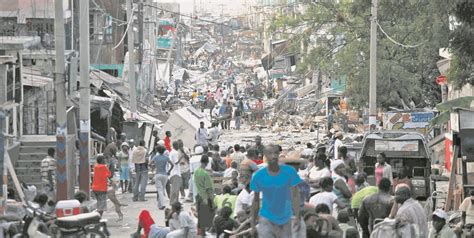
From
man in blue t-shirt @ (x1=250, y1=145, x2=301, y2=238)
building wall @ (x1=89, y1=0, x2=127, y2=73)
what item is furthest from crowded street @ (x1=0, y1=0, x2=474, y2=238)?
building wall @ (x1=89, y1=0, x2=127, y2=73)

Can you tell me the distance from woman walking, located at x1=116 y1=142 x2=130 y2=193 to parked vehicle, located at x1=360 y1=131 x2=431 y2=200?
566cm

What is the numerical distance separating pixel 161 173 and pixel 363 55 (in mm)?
20212

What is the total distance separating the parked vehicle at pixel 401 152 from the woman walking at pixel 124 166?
18.6ft

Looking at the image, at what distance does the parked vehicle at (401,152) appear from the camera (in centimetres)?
2731

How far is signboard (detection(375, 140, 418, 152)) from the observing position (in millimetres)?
27391

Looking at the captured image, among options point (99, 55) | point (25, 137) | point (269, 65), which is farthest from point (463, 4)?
point (269, 65)

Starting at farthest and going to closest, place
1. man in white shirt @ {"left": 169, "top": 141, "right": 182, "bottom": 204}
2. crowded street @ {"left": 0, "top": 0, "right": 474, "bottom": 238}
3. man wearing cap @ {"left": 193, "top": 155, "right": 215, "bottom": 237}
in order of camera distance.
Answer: man in white shirt @ {"left": 169, "top": 141, "right": 182, "bottom": 204}, man wearing cap @ {"left": 193, "top": 155, "right": 215, "bottom": 237}, crowded street @ {"left": 0, "top": 0, "right": 474, "bottom": 238}

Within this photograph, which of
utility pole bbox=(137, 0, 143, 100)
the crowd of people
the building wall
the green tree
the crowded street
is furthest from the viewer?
the building wall

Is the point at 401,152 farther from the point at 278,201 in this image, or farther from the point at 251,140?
the point at 251,140

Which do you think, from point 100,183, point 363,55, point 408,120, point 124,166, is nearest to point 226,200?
point 100,183

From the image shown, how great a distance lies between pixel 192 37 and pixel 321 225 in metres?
156

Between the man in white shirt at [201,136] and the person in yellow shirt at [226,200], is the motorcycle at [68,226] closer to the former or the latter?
the person in yellow shirt at [226,200]

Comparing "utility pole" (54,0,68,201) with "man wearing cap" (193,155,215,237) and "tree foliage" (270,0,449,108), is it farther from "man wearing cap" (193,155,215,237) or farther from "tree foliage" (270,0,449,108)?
"tree foliage" (270,0,449,108)

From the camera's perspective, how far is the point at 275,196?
15242 mm
